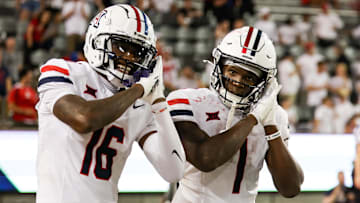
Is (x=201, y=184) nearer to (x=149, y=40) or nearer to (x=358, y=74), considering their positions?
(x=149, y=40)

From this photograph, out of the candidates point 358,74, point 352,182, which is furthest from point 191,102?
point 358,74

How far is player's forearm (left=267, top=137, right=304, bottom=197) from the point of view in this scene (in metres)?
3.15

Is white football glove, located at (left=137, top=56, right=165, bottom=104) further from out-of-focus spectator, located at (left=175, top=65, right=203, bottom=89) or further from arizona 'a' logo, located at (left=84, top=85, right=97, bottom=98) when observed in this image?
out-of-focus spectator, located at (left=175, top=65, right=203, bottom=89)

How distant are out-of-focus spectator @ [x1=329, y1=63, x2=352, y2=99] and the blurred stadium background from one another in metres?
0.02

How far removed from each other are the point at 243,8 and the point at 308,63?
5.65 ft

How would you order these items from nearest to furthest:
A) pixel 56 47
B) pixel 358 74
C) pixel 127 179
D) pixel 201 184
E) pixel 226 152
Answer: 1. pixel 226 152
2. pixel 201 184
3. pixel 127 179
4. pixel 56 47
5. pixel 358 74

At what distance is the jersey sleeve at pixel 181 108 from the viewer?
3104 millimetres

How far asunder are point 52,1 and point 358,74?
657 centimetres

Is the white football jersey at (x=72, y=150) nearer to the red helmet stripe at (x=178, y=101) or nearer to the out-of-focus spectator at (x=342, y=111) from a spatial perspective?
the red helmet stripe at (x=178, y=101)

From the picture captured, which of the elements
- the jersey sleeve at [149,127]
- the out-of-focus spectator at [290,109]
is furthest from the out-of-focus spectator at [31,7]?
the jersey sleeve at [149,127]

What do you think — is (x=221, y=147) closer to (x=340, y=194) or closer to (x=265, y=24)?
(x=340, y=194)

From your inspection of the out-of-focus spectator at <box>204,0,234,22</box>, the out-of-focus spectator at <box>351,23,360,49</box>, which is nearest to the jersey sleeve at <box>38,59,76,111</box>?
the out-of-focus spectator at <box>204,0,234,22</box>

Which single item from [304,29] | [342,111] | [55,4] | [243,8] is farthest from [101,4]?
[342,111]

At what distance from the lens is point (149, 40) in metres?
2.97
